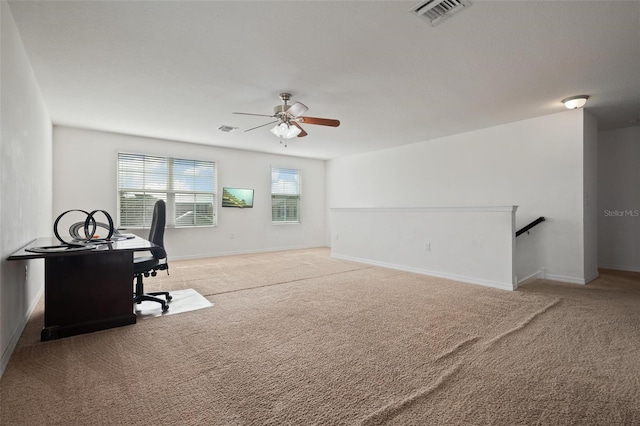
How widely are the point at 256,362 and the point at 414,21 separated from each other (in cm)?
278

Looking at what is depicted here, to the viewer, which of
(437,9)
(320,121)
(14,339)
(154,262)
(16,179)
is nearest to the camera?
(437,9)

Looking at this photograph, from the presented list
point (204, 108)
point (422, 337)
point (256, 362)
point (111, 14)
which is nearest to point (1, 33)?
point (111, 14)

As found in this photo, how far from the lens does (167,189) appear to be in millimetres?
6273

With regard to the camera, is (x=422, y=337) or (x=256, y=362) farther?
(x=422, y=337)

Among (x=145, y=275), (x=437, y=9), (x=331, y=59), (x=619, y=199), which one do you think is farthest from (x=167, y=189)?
(x=619, y=199)

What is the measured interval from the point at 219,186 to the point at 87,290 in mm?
4486

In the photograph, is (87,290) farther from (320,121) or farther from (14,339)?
(320,121)

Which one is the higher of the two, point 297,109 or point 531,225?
point 297,109

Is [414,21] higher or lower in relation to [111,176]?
higher

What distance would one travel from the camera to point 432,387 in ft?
5.89

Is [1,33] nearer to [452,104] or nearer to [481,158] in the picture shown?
[452,104]

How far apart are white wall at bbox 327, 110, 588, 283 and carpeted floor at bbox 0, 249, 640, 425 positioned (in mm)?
1145

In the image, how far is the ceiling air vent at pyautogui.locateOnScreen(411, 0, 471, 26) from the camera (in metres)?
2.11

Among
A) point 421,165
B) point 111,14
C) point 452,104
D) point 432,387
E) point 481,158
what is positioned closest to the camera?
point 432,387
